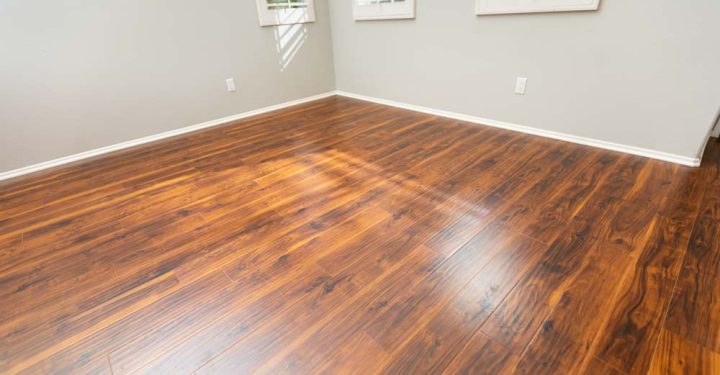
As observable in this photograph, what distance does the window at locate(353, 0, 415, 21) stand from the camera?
→ 3021 mm

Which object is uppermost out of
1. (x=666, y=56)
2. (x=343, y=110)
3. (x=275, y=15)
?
(x=275, y=15)

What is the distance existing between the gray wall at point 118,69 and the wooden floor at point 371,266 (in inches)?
19.4

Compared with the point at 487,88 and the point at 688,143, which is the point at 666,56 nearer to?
the point at 688,143

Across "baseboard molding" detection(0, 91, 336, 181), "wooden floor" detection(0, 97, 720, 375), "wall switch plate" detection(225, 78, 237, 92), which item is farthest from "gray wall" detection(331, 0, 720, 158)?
"wall switch plate" detection(225, 78, 237, 92)

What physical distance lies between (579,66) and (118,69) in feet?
11.4

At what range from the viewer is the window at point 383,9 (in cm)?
302

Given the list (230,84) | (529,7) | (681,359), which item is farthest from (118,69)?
(681,359)

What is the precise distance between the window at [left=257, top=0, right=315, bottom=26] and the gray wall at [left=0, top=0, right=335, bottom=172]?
0.08 meters

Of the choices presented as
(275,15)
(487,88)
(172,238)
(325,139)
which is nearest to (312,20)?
(275,15)

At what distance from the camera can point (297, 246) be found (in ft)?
4.99

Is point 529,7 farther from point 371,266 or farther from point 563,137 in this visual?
point 371,266

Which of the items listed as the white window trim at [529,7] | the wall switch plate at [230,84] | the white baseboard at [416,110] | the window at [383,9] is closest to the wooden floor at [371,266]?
the white baseboard at [416,110]

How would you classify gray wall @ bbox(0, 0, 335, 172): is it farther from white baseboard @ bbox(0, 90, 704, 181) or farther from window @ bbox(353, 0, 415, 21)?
window @ bbox(353, 0, 415, 21)

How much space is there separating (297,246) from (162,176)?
53.9 inches
